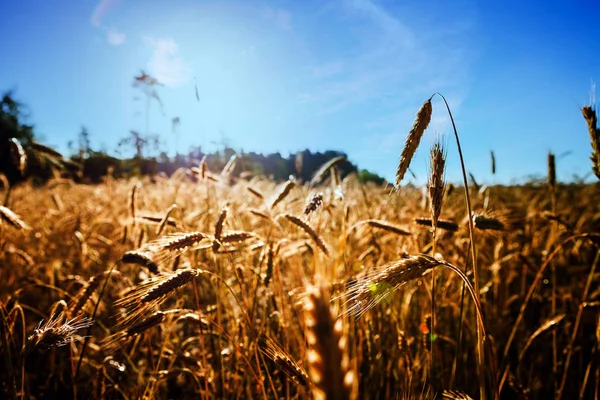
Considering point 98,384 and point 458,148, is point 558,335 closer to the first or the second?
point 458,148

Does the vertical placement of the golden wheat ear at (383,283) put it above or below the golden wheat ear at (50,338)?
above

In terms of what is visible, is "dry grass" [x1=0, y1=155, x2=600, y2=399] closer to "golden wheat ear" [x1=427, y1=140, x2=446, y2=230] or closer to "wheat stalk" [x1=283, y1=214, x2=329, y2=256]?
"wheat stalk" [x1=283, y1=214, x2=329, y2=256]

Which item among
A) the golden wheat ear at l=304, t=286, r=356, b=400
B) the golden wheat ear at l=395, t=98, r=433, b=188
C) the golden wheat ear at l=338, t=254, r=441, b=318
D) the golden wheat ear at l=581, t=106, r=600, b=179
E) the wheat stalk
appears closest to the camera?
the golden wheat ear at l=304, t=286, r=356, b=400

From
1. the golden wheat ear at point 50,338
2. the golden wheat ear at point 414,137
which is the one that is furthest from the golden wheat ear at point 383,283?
the golden wheat ear at point 50,338

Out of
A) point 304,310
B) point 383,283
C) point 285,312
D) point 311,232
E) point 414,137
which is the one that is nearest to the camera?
point 304,310

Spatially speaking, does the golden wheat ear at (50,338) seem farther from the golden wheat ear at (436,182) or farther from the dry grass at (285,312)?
the golden wheat ear at (436,182)

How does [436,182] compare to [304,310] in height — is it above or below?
above

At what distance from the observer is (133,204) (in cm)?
199

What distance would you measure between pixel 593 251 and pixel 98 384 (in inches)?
196

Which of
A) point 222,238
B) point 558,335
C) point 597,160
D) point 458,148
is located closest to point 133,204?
point 222,238

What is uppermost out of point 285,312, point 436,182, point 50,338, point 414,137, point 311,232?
point 414,137

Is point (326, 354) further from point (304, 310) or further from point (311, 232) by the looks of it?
point (311, 232)

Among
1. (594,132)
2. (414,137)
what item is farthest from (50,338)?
(594,132)

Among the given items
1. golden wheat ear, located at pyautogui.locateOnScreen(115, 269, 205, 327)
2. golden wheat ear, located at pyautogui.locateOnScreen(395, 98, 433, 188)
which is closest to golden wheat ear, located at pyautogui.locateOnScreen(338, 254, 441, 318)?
golden wheat ear, located at pyautogui.locateOnScreen(395, 98, 433, 188)
